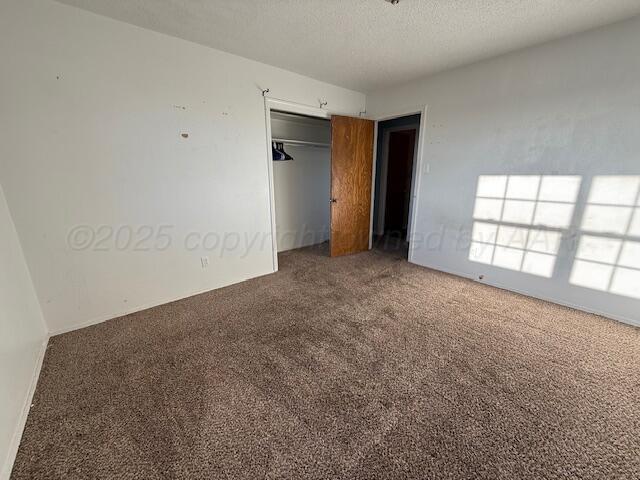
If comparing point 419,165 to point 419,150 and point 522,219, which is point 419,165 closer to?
point 419,150

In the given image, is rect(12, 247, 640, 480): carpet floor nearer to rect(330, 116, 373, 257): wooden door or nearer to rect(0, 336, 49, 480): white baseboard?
rect(0, 336, 49, 480): white baseboard

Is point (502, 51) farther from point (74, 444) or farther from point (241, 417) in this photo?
point (74, 444)

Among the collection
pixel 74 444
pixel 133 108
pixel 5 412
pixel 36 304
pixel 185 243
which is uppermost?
pixel 133 108

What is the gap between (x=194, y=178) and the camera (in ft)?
8.61

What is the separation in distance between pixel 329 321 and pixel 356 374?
654 mm

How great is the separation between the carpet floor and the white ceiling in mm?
2476

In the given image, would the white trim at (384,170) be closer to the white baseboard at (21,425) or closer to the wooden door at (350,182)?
the wooden door at (350,182)

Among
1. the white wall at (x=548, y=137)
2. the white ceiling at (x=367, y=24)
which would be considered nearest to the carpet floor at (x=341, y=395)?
the white wall at (x=548, y=137)

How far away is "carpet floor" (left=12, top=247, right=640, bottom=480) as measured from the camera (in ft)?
3.86

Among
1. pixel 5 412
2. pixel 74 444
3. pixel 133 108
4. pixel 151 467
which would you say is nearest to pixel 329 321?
pixel 151 467

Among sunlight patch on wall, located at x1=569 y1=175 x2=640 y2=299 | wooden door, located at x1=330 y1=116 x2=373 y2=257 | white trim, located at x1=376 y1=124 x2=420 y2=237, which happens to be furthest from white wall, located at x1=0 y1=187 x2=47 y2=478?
white trim, located at x1=376 y1=124 x2=420 y2=237

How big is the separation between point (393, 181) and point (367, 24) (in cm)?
364

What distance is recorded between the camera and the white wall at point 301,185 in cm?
417

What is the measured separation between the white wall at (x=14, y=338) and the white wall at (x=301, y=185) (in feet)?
9.39
